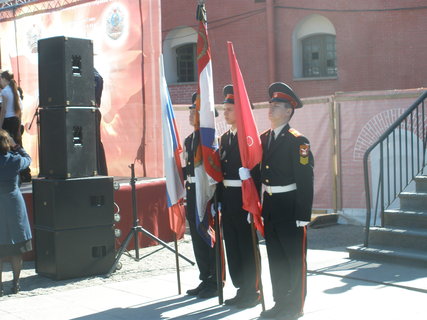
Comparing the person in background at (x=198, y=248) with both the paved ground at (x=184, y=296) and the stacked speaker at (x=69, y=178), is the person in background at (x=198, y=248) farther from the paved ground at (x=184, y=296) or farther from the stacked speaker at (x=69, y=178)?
the stacked speaker at (x=69, y=178)

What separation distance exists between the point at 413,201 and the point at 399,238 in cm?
66

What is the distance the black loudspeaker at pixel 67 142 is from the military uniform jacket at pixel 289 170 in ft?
8.42

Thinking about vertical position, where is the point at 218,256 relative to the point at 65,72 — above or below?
below

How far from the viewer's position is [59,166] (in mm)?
7938

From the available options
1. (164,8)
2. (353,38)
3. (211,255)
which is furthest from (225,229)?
(164,8)

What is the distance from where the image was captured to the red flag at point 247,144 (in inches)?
241

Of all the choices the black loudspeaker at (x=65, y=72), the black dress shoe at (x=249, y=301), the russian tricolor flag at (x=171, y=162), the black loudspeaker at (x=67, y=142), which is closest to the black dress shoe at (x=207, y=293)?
the black dress shoe at (x=249, y=301)

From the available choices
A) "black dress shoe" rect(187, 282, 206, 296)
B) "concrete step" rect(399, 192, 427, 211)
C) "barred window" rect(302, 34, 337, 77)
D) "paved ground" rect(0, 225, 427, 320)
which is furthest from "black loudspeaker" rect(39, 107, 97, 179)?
"barred window" rect(302, 34, 337, 77)

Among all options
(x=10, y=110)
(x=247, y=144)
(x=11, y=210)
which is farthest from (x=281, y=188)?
(x=10, y=110)

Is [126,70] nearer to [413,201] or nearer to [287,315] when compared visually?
[413,201]

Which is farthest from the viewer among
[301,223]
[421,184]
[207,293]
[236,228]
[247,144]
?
[421,184]

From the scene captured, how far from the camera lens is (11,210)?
23.6 ft

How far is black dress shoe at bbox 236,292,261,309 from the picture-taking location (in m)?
6.38

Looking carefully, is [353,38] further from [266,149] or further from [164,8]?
[266,149]
